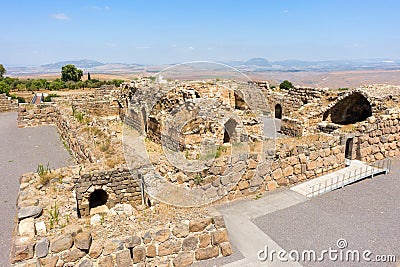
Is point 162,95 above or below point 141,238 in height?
above

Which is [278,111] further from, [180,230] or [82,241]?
[82,241]

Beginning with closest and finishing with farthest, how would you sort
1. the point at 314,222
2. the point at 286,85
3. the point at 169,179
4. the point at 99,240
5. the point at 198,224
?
the point at 99,240 → the point at 198,224 → the point at 314,222 → the point at 169,179 → the point at 286,85

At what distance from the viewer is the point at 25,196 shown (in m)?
6.01

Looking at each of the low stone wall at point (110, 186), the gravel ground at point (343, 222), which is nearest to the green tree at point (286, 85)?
the gravel ground at point (343, 222)

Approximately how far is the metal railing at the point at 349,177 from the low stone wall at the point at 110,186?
4.63m

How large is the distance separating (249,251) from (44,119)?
55.3 ft

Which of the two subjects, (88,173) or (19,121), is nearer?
(88,173)

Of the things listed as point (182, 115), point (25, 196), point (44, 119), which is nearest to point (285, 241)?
point (25, 196)

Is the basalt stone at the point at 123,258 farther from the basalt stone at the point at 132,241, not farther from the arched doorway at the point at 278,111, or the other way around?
the arched doorway at the point at 278,111

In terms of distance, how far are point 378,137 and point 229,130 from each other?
590 centimetres

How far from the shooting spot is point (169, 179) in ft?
23.4

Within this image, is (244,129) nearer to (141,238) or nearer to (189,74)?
(189,74)

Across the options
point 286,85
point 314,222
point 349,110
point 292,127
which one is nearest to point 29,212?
point 314,222

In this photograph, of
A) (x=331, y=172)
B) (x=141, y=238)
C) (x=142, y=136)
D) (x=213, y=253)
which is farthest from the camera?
(x=142, y=136)
